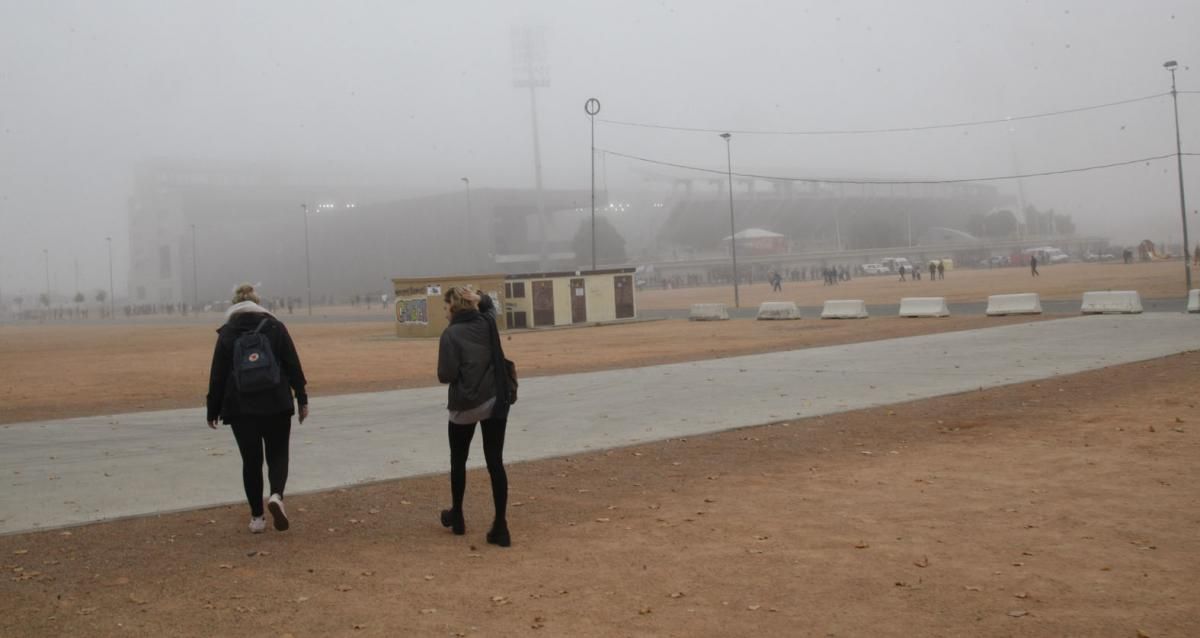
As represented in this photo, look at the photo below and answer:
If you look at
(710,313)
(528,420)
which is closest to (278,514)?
(528,420)

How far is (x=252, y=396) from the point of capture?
6.80m

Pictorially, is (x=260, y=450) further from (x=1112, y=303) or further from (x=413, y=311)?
(x=413, y=311)

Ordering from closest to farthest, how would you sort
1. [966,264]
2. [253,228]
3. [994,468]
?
1. [994,468]
2. [966,264]
3. [253,228]

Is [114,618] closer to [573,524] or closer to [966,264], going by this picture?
[573,524]

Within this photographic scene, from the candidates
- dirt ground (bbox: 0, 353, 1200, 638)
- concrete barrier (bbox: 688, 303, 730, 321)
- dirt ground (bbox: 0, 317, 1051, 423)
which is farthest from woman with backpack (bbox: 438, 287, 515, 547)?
concrete barrier (bbox: 688, 303, 730, 321)

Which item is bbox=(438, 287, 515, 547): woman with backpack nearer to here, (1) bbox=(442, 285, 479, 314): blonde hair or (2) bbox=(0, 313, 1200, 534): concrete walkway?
(1) bbox=(442, 285, 479, 314): blonde hair

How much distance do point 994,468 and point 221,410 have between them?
610cm

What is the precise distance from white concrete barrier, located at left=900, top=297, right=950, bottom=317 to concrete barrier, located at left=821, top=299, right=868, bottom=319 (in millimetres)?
1413

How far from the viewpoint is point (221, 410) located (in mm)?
6906

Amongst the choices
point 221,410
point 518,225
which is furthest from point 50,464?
point 518,225

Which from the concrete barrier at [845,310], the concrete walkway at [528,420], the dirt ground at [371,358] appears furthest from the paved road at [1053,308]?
the concrete walkway at [528,420]

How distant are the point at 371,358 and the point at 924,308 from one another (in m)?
17.1

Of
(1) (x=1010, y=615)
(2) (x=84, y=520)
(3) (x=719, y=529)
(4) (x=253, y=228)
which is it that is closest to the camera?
(1) (x=1010, y=615)

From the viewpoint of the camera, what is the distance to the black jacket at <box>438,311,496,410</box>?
6.57 m
